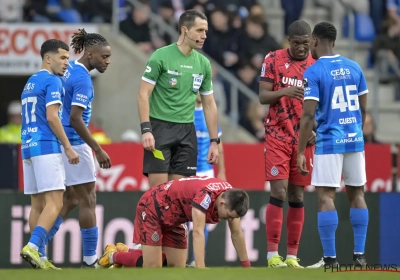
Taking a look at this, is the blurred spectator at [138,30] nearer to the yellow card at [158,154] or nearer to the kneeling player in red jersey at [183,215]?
the yellow card at [158,154]

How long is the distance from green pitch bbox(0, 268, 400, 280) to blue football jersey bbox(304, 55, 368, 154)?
1.57m

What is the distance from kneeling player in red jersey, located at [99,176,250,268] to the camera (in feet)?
31.9

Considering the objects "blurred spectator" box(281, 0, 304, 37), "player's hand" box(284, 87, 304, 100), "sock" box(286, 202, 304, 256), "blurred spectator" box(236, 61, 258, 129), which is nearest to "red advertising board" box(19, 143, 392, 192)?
"blurred spectator" box(236, 61, 258, 129)

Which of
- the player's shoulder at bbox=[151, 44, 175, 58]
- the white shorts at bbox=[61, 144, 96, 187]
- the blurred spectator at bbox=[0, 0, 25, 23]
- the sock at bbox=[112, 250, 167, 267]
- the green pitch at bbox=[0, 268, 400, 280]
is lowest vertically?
the sock at bbox=[112, 250, 167, 267]

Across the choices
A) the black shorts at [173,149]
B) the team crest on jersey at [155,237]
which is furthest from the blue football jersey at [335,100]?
the team crest on jersey at [155,237]

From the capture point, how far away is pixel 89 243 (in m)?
11.5

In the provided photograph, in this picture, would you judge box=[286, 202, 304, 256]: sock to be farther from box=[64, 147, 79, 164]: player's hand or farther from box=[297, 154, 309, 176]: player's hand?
box=[64, 147, 79, 164]: player's hand

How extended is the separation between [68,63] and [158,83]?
0.93 meters

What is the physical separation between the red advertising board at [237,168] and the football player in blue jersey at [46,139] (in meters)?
4.92

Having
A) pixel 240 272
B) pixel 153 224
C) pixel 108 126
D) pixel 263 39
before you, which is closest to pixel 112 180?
pixel 108 126

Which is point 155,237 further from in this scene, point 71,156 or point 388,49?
point 388,49

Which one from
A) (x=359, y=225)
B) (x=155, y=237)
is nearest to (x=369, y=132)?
(x=359, y=225)

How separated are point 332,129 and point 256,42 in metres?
8.85

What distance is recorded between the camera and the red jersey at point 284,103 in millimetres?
11164
